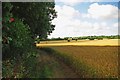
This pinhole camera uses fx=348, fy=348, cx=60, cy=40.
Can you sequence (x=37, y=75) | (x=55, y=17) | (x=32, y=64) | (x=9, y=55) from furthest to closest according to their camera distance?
(x=55, y=17) → (x=32, y=64) → (x=37, y=75) → (x=9, y=55)

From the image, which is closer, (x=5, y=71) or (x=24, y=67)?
(x=5, y=71)

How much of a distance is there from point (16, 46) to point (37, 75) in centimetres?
403

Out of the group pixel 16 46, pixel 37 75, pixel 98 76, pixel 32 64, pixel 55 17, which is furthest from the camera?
pixel 55 17

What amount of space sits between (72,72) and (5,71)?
774 centimetres

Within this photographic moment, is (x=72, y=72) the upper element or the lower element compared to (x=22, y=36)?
lower

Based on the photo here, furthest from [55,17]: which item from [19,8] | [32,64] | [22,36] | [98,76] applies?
[98,76]

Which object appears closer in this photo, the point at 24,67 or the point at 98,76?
the point at 98,76

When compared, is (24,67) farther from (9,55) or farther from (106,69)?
(106,69)

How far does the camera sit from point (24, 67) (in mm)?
23422

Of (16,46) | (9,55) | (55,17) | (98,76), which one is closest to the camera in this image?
(98,76)

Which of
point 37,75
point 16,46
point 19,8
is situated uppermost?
point 19,8

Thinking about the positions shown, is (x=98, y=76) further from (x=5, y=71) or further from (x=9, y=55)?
(x=9, y=55)

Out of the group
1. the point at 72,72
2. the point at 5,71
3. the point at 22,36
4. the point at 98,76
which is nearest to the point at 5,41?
the point at 5,71

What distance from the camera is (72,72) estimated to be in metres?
24.5
